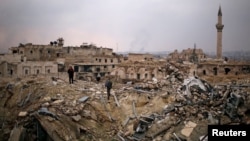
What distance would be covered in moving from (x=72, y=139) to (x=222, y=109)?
4.33m

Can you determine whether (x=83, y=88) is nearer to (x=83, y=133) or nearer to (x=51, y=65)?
(x=83, y=133)

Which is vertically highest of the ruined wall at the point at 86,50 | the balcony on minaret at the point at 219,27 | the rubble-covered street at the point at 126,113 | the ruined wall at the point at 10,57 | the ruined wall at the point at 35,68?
the balcony on minaret at the point at 219,27

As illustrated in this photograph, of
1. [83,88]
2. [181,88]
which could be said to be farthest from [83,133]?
[181,88]

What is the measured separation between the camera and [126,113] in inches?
345

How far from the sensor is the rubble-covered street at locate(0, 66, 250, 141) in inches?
297

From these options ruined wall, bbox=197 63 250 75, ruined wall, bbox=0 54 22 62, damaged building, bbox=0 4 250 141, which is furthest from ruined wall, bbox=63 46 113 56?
damaged building, bbox=0 4 250 141

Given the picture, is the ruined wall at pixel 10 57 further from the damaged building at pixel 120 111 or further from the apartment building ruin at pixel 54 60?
the damaged building at pixel 120 111

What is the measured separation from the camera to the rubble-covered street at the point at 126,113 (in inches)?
297

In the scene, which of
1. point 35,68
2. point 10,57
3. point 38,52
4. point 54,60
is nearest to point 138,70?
point 54,60

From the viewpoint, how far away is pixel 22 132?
26.0 ft

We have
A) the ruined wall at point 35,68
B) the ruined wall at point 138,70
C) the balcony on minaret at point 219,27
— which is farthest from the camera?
the balcony on minaret at point 219,27

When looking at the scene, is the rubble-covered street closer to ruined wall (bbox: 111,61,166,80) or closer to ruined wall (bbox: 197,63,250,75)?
ruined wall (bbox: 111,61,166,80)

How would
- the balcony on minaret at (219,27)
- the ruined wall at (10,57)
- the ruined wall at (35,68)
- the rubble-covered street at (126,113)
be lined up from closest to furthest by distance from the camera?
the rubble-covered street at (126,113), the ruined wall at (35,68), the ruined wall at (10,57), the balcony on minaret at (219,27)

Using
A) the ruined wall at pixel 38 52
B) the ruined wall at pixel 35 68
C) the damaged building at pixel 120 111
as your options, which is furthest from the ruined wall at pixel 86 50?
the damaged building at pixel 120 111
